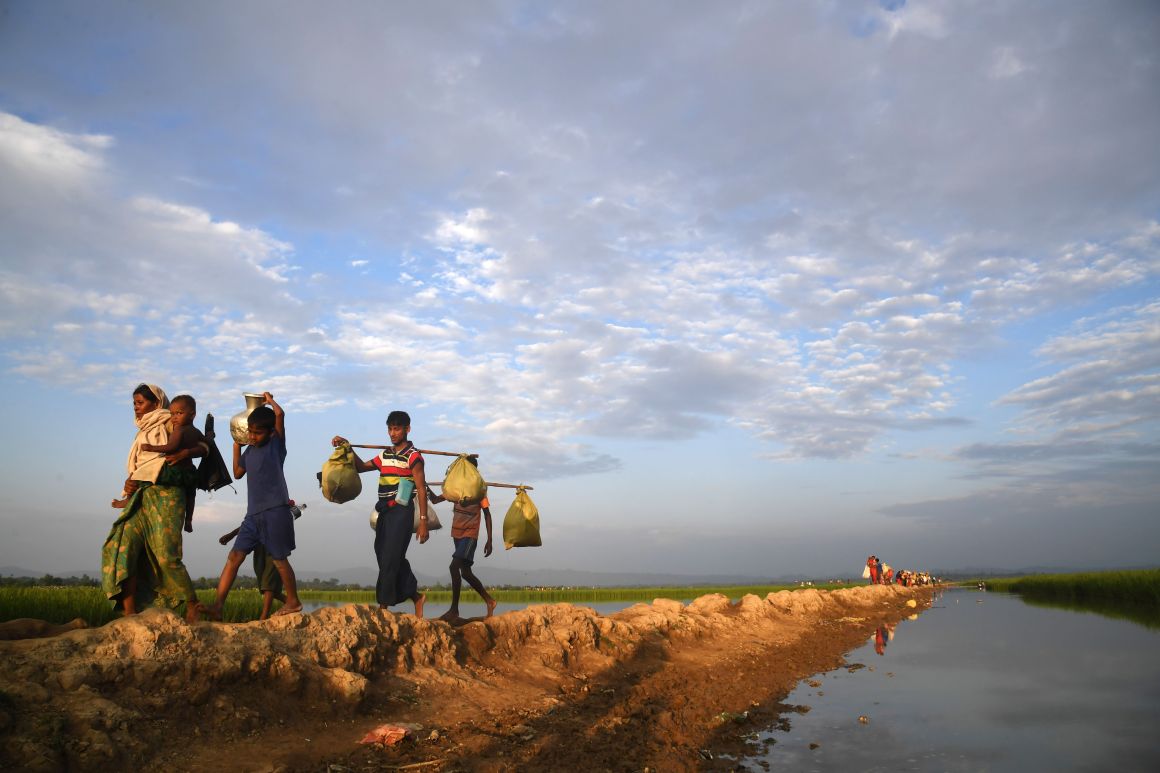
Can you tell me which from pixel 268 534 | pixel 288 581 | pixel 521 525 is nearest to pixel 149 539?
pixel 268 534

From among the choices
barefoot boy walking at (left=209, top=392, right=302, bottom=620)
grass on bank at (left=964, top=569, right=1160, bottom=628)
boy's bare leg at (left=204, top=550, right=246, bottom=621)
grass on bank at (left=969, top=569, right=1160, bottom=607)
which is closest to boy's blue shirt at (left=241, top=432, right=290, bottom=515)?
barefoot boy walking at (left=209, top=392, right=302, bottom=620)

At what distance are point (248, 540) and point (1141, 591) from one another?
1122 inches

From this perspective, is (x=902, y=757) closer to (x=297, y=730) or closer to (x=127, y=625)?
(x=297, y=730)

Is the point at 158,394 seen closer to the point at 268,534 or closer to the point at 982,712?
the point at 268,534

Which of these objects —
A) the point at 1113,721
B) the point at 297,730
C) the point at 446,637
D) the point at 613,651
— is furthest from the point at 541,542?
the point at 1113,721

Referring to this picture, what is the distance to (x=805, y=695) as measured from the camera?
706cm

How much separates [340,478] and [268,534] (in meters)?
1.34

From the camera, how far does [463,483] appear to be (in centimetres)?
844

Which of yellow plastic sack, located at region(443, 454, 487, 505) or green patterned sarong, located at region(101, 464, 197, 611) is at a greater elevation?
yellow plastic sack, located at region(443, 454, 487, 505)

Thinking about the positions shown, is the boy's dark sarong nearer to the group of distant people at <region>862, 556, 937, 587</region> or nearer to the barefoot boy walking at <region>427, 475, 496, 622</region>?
the barefoot boy walking at <region>427, 475, 496, 622</region>

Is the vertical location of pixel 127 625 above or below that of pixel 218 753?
above

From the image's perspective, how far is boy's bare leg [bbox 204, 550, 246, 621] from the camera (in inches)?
226

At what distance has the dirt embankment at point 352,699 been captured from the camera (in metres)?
3.65

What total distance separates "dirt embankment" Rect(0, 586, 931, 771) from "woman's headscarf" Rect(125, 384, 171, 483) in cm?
136
